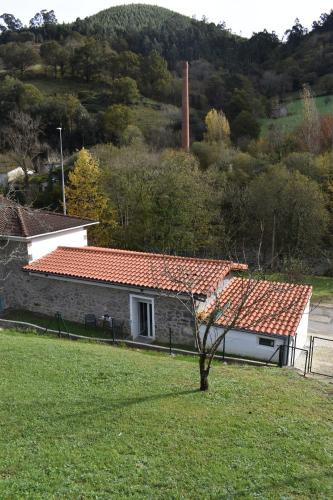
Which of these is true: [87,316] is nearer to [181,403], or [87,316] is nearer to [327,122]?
[181,403]

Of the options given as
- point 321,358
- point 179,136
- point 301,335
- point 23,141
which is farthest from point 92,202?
point 179,136

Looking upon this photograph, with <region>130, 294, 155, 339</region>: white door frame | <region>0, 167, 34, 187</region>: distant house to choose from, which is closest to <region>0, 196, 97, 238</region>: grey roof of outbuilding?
<region>130, 294, 155, 339</region>: white door frame

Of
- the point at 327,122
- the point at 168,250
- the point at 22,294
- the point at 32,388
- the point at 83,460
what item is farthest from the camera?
the point at 327,122

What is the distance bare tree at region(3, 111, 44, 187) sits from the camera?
43634 mm

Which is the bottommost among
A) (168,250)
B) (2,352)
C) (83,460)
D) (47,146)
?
(168,250)

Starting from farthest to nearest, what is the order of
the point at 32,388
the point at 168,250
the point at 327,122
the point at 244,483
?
the point at 327,122, the point at 168,250, the point at 32,388, the point at 244,483

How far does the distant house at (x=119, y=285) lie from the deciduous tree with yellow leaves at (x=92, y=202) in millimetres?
10325

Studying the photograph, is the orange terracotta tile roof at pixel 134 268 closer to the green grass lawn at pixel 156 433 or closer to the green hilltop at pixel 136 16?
the green grass lawn at pixel 156 433

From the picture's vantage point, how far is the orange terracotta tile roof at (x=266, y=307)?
12648 mm

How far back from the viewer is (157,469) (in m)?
5.68

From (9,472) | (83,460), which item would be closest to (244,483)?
(83,460)

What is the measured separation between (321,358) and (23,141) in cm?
4250

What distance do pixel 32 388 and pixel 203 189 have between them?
21.9 metres

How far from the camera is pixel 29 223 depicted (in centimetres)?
1739
